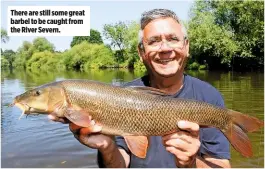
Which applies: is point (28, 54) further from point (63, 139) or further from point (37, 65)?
point (63, 139)

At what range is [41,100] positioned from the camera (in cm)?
286

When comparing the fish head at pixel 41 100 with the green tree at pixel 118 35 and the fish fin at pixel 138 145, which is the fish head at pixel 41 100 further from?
the green tree at pixel 118 35

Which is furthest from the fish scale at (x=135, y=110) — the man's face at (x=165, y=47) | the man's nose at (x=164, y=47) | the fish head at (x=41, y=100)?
the man's nose at (x=164, y=47)

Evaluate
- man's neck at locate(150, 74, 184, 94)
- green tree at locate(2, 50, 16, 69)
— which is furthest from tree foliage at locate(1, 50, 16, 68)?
man's neck at locate(150, 74, 184, 94)

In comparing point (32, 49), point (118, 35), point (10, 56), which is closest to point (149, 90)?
point (118, 35)

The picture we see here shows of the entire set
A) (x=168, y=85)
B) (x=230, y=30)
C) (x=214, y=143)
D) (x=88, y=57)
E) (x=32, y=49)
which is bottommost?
(x=214, y=143)

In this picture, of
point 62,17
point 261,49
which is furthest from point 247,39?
point 62,17

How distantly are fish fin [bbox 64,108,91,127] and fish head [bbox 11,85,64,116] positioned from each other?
151mm

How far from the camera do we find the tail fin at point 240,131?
2.79 m

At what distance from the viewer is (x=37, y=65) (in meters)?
78.8

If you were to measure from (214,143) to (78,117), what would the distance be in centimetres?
120

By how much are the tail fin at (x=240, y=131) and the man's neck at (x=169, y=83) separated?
50 centimetres

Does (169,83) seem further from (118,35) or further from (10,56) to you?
(10,56)

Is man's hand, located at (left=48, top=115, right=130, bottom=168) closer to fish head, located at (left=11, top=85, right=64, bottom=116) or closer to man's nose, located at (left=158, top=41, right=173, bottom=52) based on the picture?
fish head, located at (left=11, top=85, right=64, bottom=116)
